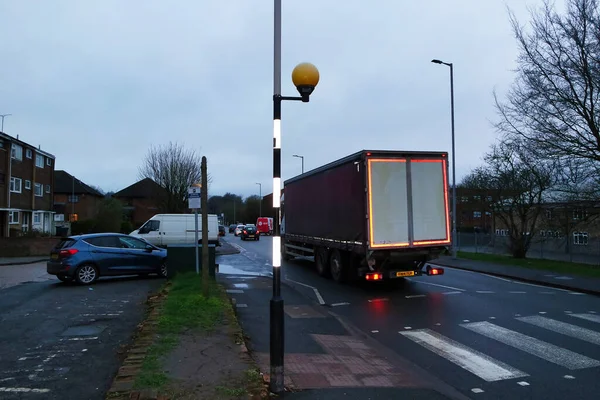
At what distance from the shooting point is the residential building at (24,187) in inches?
1454

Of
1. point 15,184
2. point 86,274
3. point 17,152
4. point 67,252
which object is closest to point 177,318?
point 86,274

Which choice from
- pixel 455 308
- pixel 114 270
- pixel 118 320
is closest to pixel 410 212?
pixel 455 308

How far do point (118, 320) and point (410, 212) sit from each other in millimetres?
7611

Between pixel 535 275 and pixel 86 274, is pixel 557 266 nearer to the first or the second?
pixel 535 275

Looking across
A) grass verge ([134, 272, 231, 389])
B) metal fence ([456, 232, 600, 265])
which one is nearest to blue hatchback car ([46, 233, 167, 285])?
grass verge ([134, 272, 231, 389])

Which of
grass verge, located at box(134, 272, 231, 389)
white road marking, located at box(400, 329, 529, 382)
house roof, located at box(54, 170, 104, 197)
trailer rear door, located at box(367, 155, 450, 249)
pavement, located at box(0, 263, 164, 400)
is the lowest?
white road marking, located at box(400, 329, 529, 382)

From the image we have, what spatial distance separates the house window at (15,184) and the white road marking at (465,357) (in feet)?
128

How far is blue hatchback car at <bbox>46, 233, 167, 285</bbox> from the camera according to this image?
46.3 feet

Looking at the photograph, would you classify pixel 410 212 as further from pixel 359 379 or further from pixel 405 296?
pixel 359 379

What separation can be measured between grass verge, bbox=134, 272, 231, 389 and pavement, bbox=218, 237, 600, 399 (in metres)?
0.68

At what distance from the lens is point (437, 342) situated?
298 inches

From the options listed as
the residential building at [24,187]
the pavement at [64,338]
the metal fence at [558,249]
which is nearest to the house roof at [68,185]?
the residential building at [24,187]

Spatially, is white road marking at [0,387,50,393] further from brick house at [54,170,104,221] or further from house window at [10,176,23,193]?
brick house at [54,170,104,221]

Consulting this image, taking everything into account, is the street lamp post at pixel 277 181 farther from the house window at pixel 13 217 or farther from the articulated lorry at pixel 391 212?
the house window at pixel 13 217
